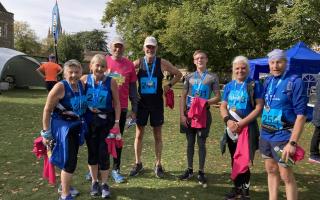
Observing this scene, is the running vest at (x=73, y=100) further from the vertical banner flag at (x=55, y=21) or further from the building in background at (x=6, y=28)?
the building in background at (x=6, y=28)

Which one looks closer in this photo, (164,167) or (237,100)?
(237,100)

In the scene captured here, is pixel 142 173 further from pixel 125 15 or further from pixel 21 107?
pixel 125 15

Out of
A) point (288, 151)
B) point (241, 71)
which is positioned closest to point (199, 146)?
point (241, 71)

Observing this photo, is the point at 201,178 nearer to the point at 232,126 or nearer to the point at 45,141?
the point at 232,126

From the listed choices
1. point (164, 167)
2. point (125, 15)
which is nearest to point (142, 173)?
point (164, 167)

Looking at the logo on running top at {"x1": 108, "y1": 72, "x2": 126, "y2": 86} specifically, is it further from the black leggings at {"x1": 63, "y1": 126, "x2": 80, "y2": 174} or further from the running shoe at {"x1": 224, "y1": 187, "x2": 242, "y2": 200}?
the running shoe at {"x1": 224, "y1": 187, "x2": 242, "y2": 200}

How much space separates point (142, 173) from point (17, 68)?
796 inches

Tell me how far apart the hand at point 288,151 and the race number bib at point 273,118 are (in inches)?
10.3

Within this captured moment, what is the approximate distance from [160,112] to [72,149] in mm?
1835

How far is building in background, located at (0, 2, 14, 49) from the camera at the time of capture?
51031 millimetres

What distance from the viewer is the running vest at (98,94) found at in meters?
4.93

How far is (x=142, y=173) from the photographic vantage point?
20.5ft

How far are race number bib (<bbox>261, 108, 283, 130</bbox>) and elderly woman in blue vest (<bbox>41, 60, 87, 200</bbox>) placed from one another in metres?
2.21

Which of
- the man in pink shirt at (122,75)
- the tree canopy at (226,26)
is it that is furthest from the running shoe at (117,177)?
the tree canopy at (226,26)
